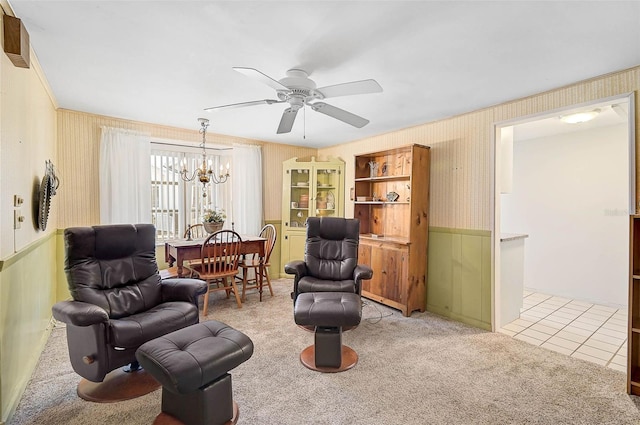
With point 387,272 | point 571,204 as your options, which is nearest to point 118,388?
point 387,272

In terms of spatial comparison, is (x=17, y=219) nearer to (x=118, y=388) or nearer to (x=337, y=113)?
(x=118, y=388)

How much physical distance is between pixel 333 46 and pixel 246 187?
10.5 ft

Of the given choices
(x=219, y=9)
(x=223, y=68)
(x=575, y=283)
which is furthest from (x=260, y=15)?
(x=575, y=283)

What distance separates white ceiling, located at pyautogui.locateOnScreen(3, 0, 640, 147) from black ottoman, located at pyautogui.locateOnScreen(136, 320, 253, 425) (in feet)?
6.14

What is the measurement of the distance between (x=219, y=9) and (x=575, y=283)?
209 inches

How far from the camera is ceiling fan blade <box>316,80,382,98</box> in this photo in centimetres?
199

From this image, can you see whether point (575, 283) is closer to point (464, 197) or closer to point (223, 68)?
point (464, 197)

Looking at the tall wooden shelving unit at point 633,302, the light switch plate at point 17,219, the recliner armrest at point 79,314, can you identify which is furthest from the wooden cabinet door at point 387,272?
the light switch plate at point 17,219

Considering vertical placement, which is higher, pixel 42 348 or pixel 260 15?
pixel 260 15

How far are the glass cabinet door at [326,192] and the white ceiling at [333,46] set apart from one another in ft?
6.83

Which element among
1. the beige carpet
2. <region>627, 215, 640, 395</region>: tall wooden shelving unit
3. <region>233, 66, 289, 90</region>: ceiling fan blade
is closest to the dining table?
the beige carpet

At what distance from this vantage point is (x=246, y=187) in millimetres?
4906

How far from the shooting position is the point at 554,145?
4496 mm

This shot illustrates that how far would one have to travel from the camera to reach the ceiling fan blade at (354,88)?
1987 millimetres
